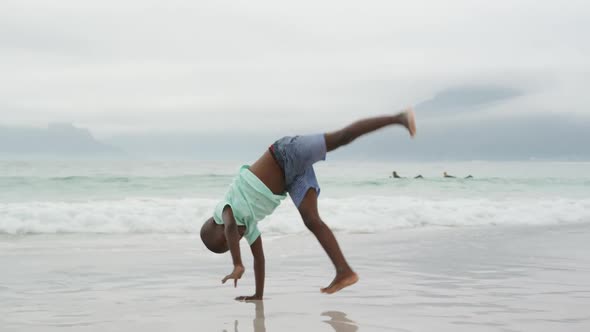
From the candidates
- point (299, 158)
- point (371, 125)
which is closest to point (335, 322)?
point (299, 158)

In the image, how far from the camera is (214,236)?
4.78m

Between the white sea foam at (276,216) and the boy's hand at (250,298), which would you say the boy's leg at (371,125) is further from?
the white sea foam at (276,216)

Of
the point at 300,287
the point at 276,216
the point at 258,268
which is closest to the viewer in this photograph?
the point at 258,268

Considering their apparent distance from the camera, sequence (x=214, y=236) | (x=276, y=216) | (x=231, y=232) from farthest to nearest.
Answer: (x=276, y=216) → (x=214, y=236) → (x=231, y=232)

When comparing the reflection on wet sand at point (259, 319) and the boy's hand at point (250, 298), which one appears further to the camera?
the boy's hand at point (250, 298)

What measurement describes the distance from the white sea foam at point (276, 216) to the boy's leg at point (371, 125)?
22.4ft

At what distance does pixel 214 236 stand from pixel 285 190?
0.67 m

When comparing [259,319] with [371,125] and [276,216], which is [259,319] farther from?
[276,216]

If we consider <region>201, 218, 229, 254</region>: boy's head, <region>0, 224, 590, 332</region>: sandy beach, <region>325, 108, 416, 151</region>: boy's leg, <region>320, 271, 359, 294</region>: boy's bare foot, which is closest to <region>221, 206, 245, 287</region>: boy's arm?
<region>201, 218, 229, 254</region>: boy's head

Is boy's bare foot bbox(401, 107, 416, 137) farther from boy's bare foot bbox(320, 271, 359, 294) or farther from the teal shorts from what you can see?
boy's bare foot bbox(320, 271, 359, 294)

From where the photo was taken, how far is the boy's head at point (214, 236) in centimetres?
474

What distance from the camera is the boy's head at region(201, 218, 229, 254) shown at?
474 cm

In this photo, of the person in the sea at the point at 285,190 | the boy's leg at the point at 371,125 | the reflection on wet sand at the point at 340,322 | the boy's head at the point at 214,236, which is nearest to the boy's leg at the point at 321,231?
the person in the sea at the point at 285,190

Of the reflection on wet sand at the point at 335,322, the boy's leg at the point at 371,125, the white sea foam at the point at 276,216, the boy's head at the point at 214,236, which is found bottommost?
the white sea foam at the point at 276,216
